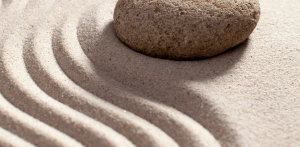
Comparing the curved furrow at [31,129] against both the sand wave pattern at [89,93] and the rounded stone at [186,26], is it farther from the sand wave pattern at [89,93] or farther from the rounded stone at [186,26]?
the rounded stone at [186,26]

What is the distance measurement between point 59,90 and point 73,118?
0.90 ft

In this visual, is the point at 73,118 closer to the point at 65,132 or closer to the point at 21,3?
the point at 65,132

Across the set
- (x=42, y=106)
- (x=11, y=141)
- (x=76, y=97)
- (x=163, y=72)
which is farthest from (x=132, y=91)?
(x=11, y=141)

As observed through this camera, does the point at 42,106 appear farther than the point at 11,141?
Yes

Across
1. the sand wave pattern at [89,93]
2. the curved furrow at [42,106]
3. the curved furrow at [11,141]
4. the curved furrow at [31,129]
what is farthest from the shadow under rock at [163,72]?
the curved furrow at [11,141]

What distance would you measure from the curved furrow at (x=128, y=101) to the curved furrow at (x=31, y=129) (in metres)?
0.37

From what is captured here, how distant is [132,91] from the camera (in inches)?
67.6

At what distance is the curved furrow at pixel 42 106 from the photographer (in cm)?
145

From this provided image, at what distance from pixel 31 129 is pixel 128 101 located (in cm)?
61

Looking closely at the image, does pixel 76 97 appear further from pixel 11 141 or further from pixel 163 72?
pixel 163 72

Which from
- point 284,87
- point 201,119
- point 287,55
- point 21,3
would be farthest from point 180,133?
point 21,3

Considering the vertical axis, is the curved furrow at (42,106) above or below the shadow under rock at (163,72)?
below

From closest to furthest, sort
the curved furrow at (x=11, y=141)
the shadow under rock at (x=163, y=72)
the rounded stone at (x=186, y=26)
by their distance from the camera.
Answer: the curved furrow at (x=11, y=141) → the shadow under rock at (x=163, y=72) → the rounded stone at (x=186, y=26)

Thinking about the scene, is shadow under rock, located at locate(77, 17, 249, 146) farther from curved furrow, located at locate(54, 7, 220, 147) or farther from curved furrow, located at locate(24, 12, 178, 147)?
curved furrow, located at locate(24, 12, 178, 147)
